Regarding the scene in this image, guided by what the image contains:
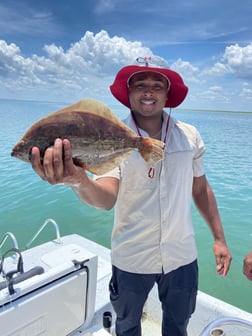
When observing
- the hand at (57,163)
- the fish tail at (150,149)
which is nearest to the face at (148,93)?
the fish tail at (150,149)

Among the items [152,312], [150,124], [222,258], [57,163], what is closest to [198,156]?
[150,124]

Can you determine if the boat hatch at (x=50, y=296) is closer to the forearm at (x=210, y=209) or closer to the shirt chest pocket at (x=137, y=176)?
the shirt chest pocket at (x=137, y=176)

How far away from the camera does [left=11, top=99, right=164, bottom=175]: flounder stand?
5.17ft

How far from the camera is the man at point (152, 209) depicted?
233 centimetres

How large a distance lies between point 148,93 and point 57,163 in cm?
103

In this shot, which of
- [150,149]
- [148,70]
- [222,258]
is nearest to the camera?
[150,149]

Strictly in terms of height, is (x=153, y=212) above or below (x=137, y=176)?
below

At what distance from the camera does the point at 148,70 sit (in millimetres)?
2264

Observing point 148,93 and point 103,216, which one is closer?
point 148,93

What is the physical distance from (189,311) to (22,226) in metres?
9.19

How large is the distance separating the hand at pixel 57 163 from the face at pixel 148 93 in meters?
0.88

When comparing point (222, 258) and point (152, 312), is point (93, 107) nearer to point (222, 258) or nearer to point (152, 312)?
point (222, 258)

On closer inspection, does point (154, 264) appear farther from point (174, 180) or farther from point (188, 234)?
point (174, 180)

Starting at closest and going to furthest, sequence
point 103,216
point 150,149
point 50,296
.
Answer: point 150,149 < point 50,296 < point 103,216
